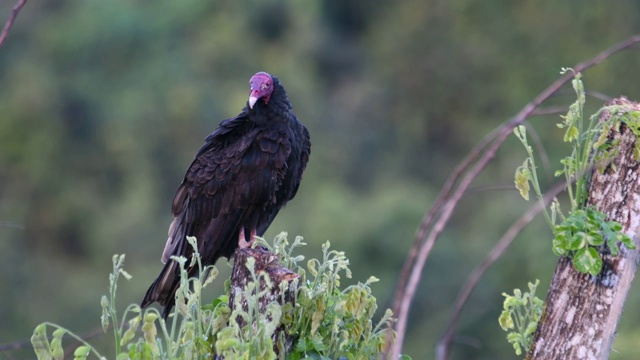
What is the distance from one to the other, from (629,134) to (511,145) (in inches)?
494

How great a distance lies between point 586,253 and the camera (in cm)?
294

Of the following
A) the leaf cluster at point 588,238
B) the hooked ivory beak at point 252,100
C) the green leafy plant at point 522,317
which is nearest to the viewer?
the leaf cluster at point 588,238

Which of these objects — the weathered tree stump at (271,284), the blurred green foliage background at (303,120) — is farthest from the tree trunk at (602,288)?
the blurred green foliage background at (303,120)

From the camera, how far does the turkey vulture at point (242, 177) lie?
4445 millimetres

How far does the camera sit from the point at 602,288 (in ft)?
9.77

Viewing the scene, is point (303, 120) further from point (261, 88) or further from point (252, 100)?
point (252, 100)

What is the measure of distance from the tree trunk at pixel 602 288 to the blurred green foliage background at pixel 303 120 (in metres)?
10.1

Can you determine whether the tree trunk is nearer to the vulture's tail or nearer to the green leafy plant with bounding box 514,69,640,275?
the green leafy plant with bounding box 514,69,640,275

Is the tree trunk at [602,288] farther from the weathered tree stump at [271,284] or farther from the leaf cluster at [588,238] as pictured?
the weathered tree stump at [271,284]

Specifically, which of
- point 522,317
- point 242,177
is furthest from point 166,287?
point 522,317

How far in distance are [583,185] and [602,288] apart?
0.95 ft

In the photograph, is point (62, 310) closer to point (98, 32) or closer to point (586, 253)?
point (98, 32)

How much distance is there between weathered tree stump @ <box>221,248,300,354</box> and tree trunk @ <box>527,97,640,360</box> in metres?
0.68

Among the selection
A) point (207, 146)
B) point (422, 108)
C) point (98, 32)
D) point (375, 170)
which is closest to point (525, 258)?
point (375, 170)
